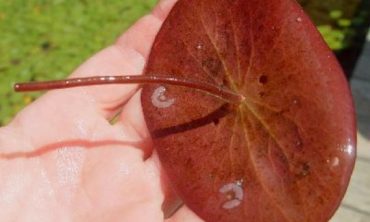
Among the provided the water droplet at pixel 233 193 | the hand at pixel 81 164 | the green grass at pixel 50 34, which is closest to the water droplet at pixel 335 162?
the water droplet at pixel 233 193

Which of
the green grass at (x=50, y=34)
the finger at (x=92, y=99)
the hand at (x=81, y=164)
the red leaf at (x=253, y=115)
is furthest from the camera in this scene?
the green grass at (x=50, y=34)

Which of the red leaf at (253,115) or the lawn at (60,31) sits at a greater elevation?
the red leaf at (253,115)

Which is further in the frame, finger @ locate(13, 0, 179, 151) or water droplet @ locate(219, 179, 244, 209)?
finger @ locate(13, 0, 179, 151)

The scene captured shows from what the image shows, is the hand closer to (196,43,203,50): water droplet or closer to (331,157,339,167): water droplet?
(196,43,203,50): water droplet

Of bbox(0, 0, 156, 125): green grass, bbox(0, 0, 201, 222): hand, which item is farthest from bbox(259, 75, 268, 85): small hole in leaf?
bbox(0, 0, 156, 125): green grass

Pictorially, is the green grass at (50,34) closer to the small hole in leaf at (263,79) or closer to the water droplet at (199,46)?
the water droplet at (199,46)

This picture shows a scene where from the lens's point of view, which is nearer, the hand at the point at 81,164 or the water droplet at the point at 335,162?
the water droplet at the point at 335,162

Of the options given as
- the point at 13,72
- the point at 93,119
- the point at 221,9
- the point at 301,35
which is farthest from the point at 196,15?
the point at 13,72
